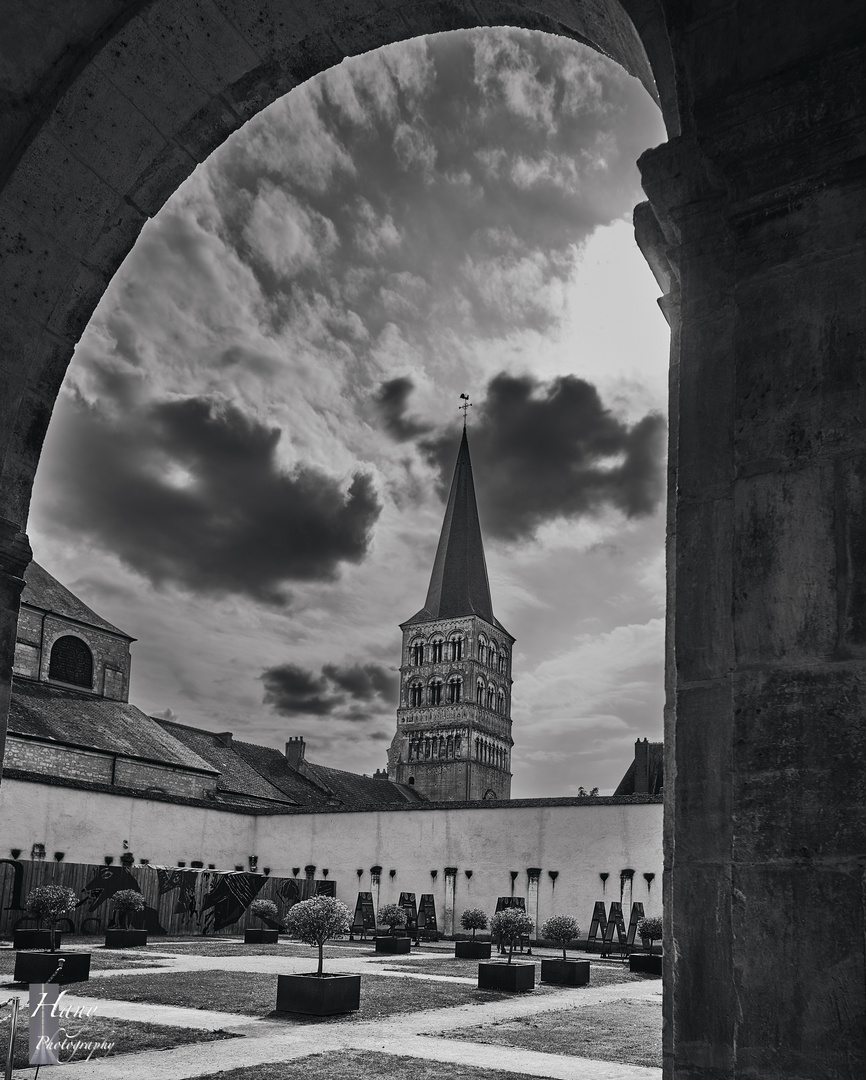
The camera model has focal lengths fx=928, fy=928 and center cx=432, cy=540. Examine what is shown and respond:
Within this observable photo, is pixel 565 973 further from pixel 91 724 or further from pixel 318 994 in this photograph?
pixel 91 724

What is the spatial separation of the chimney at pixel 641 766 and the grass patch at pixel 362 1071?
1435 inches

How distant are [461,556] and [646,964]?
55.2 metres

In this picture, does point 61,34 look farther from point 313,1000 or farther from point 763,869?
point 313,1000

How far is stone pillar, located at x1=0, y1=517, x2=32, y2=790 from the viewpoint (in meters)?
4.41

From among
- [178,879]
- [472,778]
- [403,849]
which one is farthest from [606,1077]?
[472,778]

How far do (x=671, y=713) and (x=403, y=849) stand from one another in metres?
27.7

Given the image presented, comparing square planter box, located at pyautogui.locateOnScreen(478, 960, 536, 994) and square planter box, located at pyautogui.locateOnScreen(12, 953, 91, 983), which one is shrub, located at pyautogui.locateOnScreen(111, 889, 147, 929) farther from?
square planter box, located at pyautogui.locateOnScreen(478, 960, 536, 994)

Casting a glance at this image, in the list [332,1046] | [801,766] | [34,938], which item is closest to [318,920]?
[332,1046]

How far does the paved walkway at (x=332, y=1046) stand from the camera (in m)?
6.88

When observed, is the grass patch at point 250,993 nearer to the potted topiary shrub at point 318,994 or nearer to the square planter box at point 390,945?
the potted topiary shrub at point 318,994

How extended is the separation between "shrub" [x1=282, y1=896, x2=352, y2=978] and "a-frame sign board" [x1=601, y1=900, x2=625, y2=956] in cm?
1387

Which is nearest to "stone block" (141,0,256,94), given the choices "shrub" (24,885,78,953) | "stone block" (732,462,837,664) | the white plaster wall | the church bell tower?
"stone block" (732,462,837,664)

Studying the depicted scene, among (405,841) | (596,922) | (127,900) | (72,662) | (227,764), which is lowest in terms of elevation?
(596,922)

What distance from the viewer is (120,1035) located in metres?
8.23
